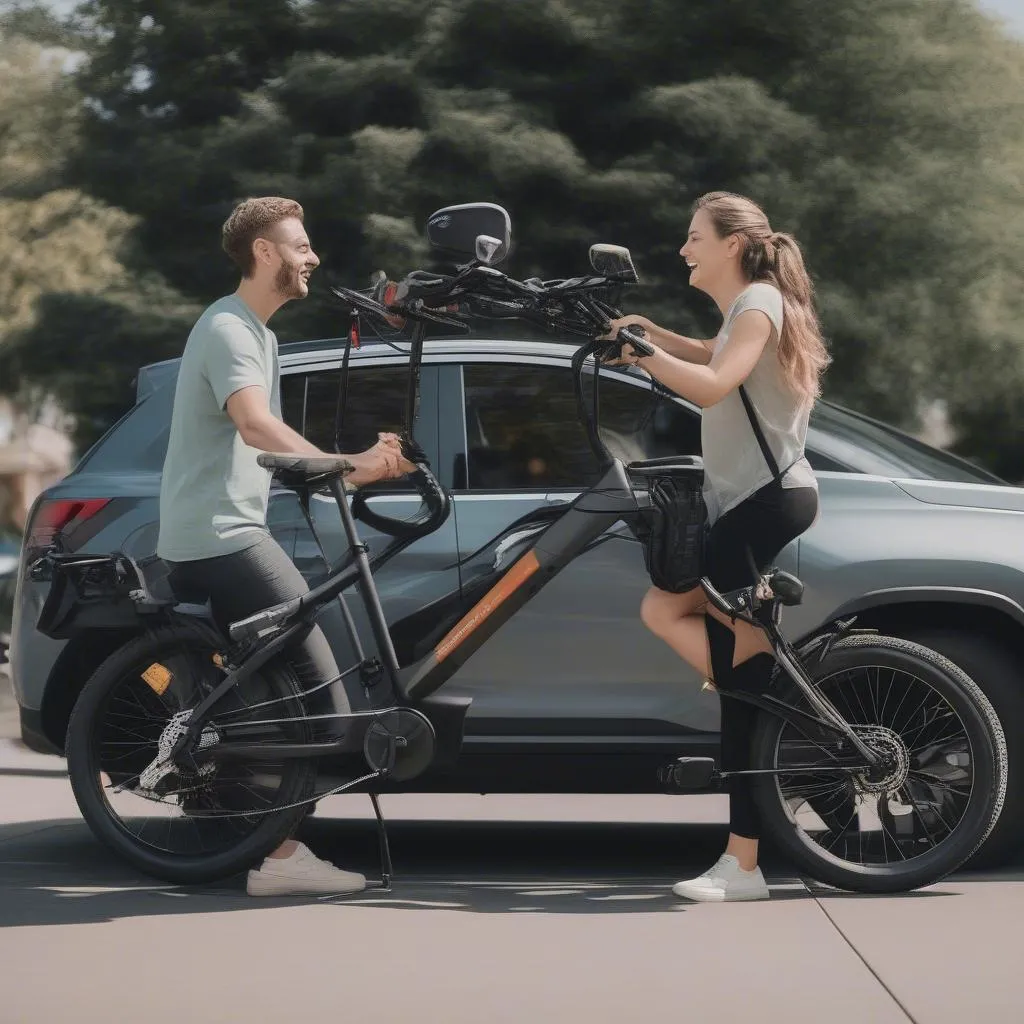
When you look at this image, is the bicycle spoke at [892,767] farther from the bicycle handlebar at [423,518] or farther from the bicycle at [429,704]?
the bicycle handlebar at [423,518]

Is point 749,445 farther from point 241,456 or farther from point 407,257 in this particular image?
point 407,257

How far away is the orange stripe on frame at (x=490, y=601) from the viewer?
575cm

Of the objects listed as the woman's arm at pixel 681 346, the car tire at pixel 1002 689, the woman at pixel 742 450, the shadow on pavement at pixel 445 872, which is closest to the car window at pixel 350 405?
the woman's arm at pixel 681 346

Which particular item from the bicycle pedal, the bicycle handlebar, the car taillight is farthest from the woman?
the car taillight

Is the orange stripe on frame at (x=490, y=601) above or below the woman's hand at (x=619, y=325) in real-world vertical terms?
below

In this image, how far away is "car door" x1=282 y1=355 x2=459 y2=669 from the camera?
6.06 meters

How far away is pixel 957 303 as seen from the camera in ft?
43.2

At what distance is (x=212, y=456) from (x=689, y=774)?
162 centimetres

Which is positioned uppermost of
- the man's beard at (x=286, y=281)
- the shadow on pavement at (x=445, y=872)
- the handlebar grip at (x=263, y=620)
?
the man's beard at (x=286, y=281)

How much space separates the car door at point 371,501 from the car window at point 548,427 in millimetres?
149

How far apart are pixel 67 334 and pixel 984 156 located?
6183 mm

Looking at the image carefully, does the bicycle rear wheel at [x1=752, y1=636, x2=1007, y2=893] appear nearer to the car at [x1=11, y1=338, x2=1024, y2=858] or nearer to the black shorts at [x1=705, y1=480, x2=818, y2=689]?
the car at [x1=11, y1=338, x2=1024, y2=858]

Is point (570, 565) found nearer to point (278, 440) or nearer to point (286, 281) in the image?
point (278, 440)

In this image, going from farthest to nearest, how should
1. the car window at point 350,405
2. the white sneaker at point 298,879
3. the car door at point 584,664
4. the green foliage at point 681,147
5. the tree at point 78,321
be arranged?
the tree at point 78,321 → the green foliage at point 681,147 → the car window at point 350,405 → the car door at point 584,664 → the white sneaker at point 298,879
